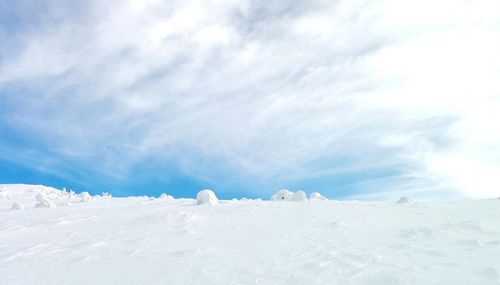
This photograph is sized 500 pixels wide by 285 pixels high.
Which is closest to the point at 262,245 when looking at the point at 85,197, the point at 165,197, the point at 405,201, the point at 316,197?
the point at 405,201

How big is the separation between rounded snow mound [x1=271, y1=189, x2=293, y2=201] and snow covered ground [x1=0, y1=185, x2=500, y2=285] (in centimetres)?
154

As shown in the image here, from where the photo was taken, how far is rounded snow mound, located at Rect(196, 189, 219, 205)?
12.1m

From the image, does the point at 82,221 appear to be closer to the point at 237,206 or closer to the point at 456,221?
the point at 237,206

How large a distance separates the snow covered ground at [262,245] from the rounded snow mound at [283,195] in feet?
5.04

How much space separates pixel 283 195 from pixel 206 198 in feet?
7.90

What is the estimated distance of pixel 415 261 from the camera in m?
5.95

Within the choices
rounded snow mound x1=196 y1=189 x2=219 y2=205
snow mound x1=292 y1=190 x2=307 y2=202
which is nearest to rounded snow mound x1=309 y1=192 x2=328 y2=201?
snow mound x1=292 y1=190 x2=307 y2=202

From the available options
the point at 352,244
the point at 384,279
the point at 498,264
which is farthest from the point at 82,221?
the point at 498,264

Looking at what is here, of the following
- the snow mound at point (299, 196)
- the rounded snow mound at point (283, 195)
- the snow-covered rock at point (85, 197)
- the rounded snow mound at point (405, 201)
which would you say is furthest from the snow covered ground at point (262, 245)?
the snow-covered rock at point (85, 197)

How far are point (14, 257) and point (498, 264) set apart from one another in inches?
285

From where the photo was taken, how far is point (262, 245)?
7359 millimetres

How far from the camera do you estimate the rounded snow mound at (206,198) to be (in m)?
12.1

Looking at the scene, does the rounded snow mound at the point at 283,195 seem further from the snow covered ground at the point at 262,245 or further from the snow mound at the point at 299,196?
the snow covered ground at the point at 262,245

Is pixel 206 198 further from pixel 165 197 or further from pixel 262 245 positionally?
pixel 262 245
